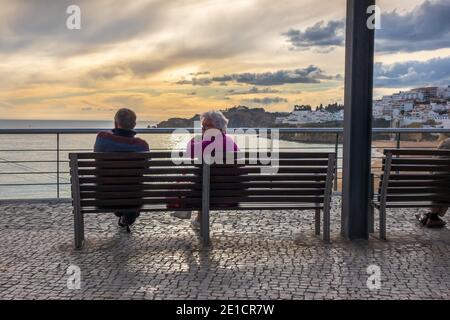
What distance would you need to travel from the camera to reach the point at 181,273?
4379 mm

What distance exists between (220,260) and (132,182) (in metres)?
1.09

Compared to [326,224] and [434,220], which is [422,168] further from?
[326,224]

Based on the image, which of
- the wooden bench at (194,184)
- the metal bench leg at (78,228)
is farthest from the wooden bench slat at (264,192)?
the metal bench leg at (78,228)

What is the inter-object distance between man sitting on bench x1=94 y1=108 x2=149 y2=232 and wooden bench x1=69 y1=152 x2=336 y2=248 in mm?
571

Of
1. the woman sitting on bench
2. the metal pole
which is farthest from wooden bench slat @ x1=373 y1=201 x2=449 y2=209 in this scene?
the woman sitting on bench

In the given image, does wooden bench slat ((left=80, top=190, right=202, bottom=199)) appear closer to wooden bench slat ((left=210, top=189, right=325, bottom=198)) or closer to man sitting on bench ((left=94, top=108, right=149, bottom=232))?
wooden bench slat ((left=210, top=189, right=325, bottom=198))

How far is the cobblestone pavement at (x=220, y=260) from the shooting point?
4.01 m

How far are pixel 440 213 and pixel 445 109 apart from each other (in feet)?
16.6

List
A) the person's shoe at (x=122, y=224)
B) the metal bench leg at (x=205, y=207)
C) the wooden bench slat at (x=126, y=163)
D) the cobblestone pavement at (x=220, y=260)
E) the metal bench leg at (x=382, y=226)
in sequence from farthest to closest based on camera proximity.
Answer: the person's shoe at (x=122, y=224) < the metal bench leg at (x=382, y=226) < the metal bench leg at (x=205, y=207) < the wooden bench slat at (x=126, y=163) < the cobblestone pavement at (x=220, y=260)

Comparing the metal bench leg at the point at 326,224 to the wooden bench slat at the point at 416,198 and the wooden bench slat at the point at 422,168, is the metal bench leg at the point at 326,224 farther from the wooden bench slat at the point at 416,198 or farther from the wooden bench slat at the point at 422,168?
the wooden bench slat at the point at 422,168

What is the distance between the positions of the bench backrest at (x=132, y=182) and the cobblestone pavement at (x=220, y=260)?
379 mm

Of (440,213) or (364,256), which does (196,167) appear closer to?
(364,256)

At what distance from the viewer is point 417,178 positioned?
567cm

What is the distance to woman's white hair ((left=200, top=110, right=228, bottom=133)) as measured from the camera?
591 cm
